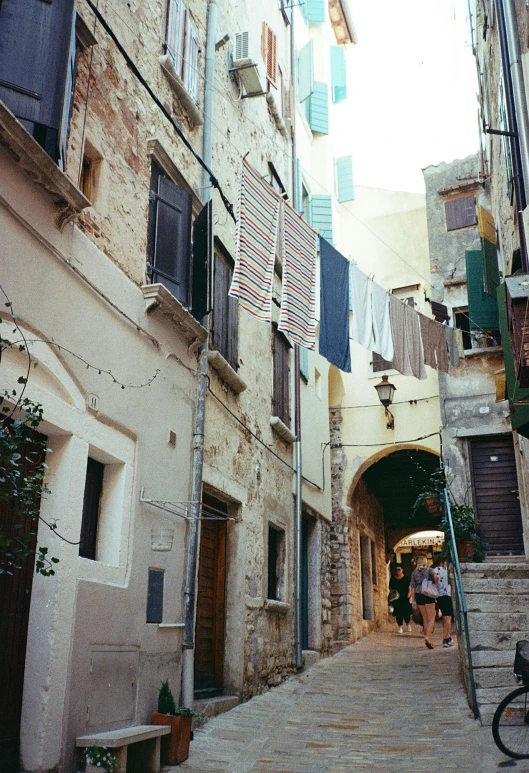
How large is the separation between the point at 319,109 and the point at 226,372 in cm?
1034

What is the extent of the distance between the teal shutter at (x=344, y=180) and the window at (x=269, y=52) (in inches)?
212

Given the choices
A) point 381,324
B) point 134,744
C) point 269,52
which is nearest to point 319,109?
point 269,52

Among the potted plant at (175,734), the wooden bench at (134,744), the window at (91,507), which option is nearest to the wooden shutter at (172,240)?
the window at (91,507)

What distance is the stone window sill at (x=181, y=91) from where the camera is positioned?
8.16m

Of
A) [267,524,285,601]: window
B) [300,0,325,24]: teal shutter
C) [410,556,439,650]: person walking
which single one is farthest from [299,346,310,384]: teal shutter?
[300,0,325,24]: teal shutter

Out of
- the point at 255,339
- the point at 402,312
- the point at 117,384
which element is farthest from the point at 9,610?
the point at 402,312

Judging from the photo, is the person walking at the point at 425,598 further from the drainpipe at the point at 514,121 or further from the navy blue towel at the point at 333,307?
the drainpipe at the point at 514,121

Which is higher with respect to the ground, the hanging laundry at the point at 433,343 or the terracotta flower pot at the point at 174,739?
the hanging laundry at the point at 433,343

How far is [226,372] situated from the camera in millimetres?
8922

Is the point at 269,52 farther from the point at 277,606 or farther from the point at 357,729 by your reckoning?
the point at 357,729

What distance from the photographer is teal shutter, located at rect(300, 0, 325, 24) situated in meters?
17.6

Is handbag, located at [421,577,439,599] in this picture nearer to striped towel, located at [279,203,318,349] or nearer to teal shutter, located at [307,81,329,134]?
striped towel, located at [279,203,318,349]

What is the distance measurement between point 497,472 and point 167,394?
359 inches

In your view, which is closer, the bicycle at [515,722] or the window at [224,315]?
the bicycle at [515,722]
